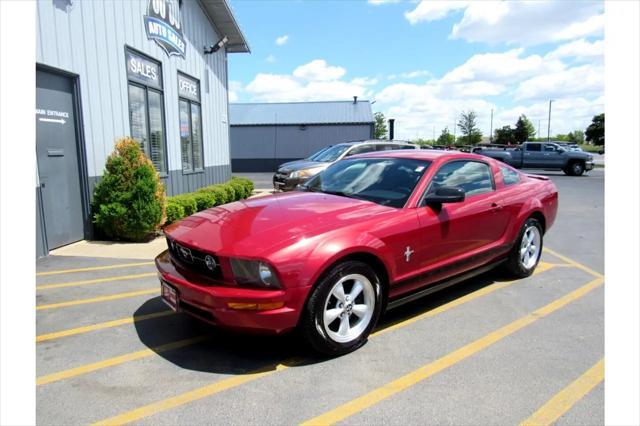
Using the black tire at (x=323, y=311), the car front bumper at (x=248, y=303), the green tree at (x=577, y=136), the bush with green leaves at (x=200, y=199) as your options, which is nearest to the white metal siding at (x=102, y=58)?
the bush with green leaves at (x=200, y=199)

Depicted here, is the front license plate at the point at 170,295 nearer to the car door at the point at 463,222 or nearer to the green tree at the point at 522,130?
the car door at the point at 463,222

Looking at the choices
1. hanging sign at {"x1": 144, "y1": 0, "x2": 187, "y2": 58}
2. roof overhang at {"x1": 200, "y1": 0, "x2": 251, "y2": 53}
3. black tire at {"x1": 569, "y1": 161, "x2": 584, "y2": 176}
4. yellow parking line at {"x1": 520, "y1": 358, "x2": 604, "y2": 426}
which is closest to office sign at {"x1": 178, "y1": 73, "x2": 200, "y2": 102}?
hanging sign at {"x1": 144, "y1": 0, "x2": 187, "y2": 58}

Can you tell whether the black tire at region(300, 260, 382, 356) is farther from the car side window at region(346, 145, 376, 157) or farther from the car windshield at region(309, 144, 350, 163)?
the car side window at region(346, 145, 376, 157)

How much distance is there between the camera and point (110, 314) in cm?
416

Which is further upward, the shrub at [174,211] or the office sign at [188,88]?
the office sign at [188,88]

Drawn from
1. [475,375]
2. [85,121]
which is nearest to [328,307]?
[475,375]

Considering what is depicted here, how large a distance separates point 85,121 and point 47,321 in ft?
13.6

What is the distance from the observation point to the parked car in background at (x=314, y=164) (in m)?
11.5

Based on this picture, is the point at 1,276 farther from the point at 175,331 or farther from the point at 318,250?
the point at 318,250

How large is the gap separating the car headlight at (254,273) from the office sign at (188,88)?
875cm

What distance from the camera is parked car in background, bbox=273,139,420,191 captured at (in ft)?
37.9

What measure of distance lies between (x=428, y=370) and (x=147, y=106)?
8142 millimetres

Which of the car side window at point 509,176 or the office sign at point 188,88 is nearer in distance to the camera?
the car side window at point 509,176

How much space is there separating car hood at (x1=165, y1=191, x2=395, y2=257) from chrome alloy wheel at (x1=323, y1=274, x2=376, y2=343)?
0.46 metres
